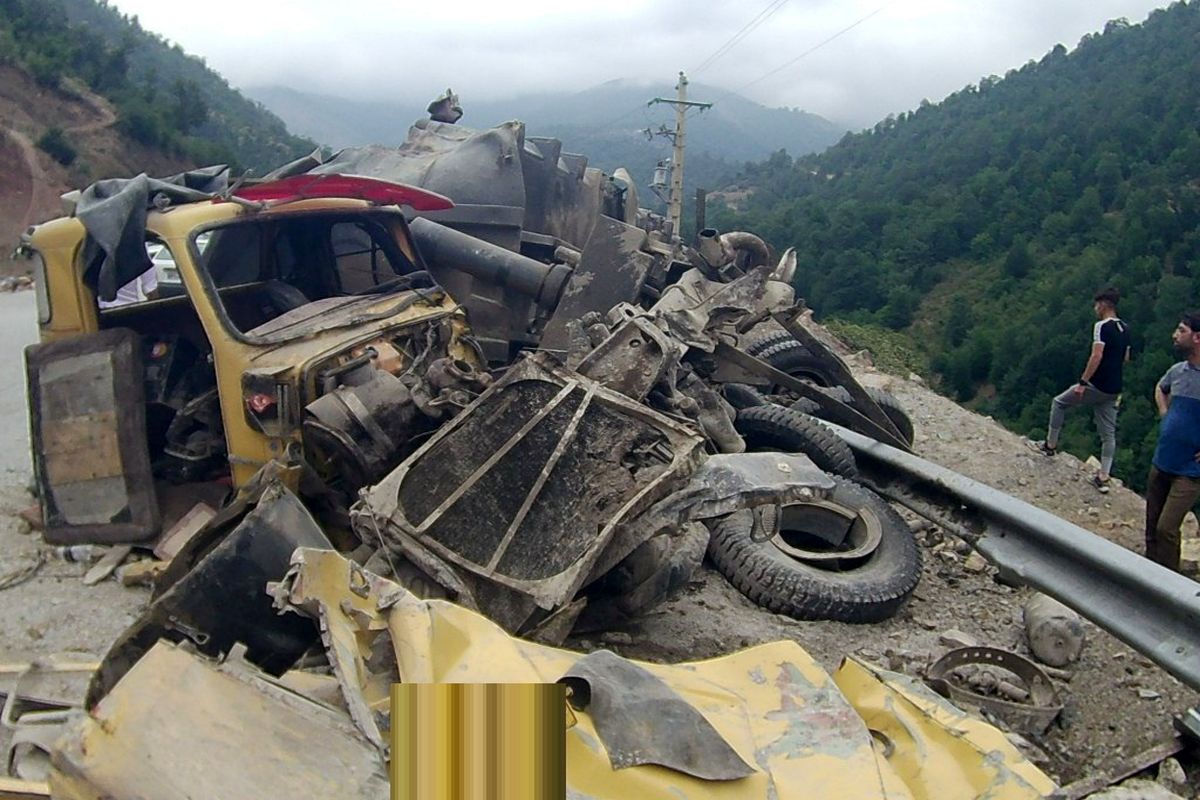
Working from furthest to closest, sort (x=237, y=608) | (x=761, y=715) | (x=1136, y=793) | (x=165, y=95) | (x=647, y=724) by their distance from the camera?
(x=165, y=95), (x=237, y=608), (x=1136, y=793), (x=761, y=715), (x=647, y=724)

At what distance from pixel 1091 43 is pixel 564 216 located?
6443cm

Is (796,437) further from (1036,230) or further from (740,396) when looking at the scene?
(1036,230)

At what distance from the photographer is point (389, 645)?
7.44 feet

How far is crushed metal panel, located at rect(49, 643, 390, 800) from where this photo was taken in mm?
1667

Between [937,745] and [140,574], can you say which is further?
[140,574]

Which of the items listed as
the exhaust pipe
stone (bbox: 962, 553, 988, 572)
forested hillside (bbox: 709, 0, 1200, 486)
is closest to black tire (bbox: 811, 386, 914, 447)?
stone (bbox: 962, 553, 988, 572)

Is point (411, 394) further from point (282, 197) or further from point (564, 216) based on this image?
point (564, 216)

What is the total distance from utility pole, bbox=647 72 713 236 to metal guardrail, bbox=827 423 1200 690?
17.3 m

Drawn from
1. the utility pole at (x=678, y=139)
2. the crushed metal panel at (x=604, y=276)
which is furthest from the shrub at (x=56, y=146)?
the crushed metal panel at (x=604, y=276)

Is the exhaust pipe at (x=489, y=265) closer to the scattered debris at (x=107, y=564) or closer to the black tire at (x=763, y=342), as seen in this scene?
the black tire at (x=763, y=342)

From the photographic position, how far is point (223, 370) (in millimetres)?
4105

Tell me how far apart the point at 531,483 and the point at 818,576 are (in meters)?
1.57

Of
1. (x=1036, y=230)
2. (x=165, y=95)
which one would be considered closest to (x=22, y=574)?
(x=165, y=95)

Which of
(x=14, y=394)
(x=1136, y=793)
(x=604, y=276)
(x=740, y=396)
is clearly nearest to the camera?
(x=1136, y=793)
